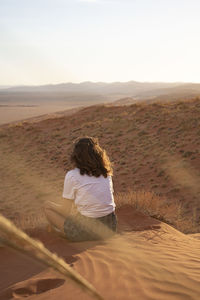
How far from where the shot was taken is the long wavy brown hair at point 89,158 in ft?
12.7

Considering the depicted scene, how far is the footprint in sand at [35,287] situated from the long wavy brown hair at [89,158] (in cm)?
131

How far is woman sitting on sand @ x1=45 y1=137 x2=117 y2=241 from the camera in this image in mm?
3928

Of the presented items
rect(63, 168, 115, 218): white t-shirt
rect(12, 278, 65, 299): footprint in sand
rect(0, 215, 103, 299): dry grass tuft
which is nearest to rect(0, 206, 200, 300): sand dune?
rect(12, 278, 65, 299): footprint in sand

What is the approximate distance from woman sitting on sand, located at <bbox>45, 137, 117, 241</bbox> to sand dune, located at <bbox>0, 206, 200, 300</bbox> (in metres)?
0.20

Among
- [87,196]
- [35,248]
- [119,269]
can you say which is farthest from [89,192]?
[35,248]

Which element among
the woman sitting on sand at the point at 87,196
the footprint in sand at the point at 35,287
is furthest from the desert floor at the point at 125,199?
the woman sitting on sand at the point at 87,196

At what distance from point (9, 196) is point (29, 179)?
2073 millimetres

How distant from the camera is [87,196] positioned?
3957 millimetres

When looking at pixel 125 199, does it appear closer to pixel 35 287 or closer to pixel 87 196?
pixel 87 196

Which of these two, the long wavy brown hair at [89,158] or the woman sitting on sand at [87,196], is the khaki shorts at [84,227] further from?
the long wavy brown hair at [89,158]

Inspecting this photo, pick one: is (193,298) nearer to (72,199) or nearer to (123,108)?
(72,199)

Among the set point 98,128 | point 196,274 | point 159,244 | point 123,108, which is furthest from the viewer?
point 123,108

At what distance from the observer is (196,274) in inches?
127

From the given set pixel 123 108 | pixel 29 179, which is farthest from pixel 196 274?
pixel 123 108
